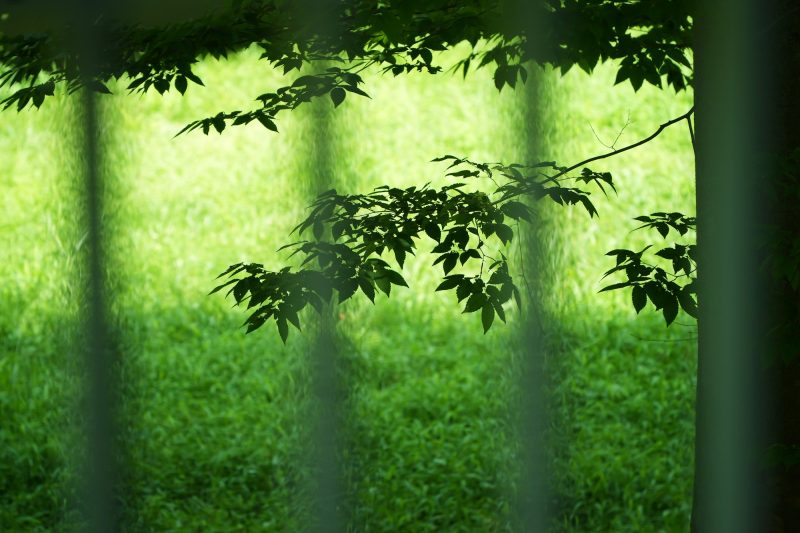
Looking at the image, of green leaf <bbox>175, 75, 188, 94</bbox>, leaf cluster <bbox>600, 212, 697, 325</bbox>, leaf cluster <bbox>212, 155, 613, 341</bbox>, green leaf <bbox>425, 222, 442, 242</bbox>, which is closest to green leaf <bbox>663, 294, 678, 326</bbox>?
leaf cluster <bbox>600, 212, 697, 325</bbox>

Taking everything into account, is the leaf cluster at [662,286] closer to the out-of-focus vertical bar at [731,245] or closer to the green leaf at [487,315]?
the out-of-focus vertical bar at [731,245]

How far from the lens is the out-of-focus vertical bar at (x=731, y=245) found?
5.60 ft

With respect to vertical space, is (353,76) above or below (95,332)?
above

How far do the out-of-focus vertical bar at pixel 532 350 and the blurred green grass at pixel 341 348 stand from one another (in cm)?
4

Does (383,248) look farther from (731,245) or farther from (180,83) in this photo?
(731,245)

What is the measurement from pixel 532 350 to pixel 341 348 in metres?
0.56

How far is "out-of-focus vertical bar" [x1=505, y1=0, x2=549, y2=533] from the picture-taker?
1.85m

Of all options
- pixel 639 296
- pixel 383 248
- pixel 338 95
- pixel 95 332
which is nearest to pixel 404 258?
pixel 383 248

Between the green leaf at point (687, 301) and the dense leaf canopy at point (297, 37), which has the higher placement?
the dense leaf canopy at point (297, 37)

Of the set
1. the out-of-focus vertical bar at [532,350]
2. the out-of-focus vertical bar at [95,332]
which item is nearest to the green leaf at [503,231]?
the out-of-focus vertical bar at [532,350]

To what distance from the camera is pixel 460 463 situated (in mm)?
3051

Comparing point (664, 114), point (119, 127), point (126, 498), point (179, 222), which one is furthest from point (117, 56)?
point (664, 114)

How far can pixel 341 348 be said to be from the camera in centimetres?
242

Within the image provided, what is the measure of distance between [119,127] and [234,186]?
195cm
